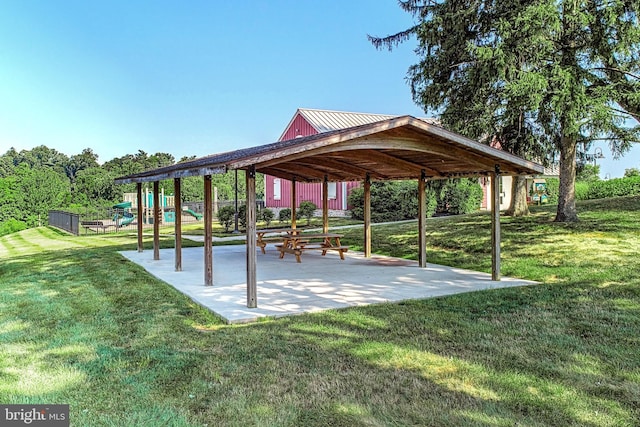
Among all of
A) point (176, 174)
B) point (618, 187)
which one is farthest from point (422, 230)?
point (618, 187)

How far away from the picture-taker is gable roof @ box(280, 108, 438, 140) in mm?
23131

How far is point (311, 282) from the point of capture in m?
7.73

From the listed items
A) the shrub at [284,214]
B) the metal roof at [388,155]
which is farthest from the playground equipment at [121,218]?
the metal roof at [388,155]

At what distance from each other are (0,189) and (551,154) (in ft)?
105

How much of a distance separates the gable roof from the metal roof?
42.7 feet

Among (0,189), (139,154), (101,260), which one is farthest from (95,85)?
(139,154)

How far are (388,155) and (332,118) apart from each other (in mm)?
16903

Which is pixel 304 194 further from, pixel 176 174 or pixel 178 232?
pixel 176 174

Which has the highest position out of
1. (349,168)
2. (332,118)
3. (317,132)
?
(332,118)

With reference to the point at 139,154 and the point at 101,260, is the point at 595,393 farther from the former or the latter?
the point at 139,154

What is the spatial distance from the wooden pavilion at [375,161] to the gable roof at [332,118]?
12555mm

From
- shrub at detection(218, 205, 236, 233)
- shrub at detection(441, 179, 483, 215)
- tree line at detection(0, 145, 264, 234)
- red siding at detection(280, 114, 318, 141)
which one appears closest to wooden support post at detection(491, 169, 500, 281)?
shrub at detection(218, 205, 236, 233)

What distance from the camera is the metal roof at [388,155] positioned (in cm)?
598

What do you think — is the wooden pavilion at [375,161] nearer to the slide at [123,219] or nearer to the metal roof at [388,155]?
the metal roof at [388,155]
